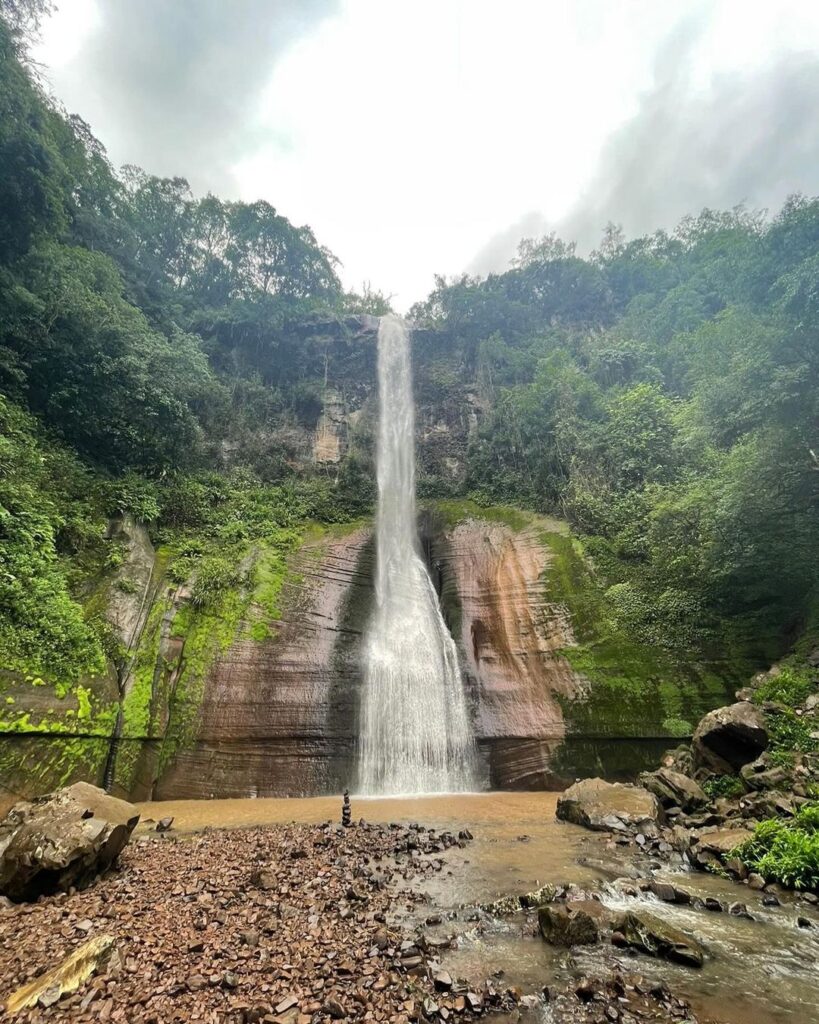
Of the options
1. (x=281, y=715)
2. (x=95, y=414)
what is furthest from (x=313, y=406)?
(x=281, y=715)

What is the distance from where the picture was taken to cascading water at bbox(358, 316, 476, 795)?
13.1 meters

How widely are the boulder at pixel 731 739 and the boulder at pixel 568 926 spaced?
6274mm

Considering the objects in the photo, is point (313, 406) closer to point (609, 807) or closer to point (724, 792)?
point (609, 807)

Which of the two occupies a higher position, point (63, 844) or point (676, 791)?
point (676, 791)

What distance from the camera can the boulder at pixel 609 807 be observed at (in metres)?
7.86

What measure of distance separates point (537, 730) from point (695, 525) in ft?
27.5

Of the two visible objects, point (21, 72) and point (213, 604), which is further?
point (21, 72)

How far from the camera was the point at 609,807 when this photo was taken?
27.3 feet

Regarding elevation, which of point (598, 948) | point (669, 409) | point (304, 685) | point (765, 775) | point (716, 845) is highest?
point (669, 409)

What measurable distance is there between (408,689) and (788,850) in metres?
10.5

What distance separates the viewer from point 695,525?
615 inches

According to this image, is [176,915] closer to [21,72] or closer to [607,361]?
[21,72]

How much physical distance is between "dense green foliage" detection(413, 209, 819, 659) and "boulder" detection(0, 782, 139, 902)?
527 inches

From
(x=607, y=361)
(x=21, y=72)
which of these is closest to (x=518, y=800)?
(x=607, y=361)
